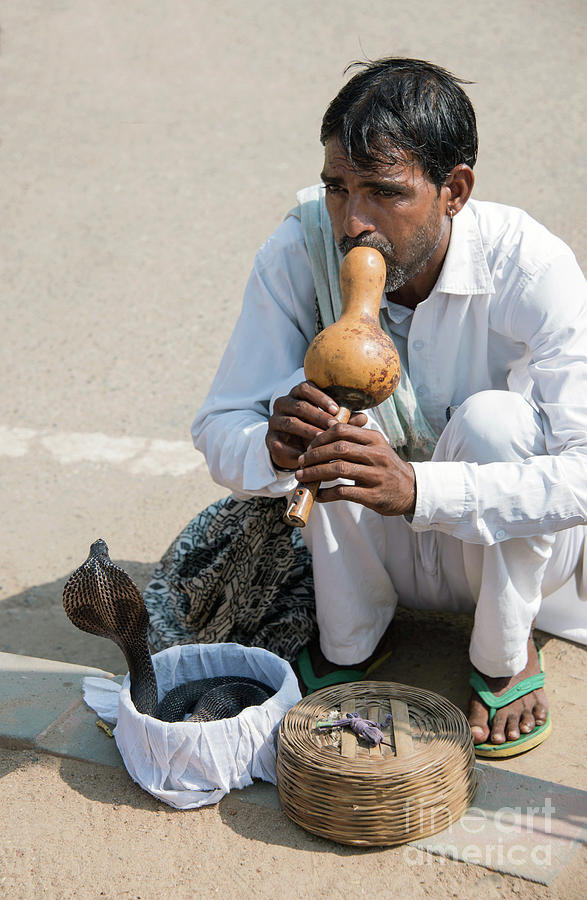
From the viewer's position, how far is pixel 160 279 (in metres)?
6.31

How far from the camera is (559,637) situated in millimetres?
3203

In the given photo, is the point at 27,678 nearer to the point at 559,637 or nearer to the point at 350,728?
the point at 350,728

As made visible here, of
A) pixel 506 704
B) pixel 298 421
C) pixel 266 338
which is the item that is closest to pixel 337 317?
pixel 266 338

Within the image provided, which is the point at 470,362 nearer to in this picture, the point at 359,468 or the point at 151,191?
the point at 359,468

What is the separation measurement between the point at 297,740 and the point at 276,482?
63 centimetres

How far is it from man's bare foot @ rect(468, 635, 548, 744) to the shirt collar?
100 centimetres

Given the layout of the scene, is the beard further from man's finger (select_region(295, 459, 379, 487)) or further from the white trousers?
man's finger (select_region(295, 459, 379, 487))

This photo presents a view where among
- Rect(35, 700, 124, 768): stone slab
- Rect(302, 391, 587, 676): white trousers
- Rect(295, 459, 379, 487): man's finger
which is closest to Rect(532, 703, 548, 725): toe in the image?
Rect(302, 391, 587, 676): white trousers

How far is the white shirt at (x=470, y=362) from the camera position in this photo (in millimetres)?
2494

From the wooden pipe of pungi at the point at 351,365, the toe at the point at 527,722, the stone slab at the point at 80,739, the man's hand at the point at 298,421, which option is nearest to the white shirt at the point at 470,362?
the man's hand at the point at 298,421

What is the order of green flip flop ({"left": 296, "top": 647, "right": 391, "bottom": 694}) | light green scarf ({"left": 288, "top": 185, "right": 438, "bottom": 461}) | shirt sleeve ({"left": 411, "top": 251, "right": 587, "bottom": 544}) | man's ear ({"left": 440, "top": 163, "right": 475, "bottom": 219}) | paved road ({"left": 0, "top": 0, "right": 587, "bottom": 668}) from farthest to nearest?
1. paved road ({"left": 0, "top": 0, "right": 587, "bottom": 668})
2. green flip flop ({"left": 296, "top": 647, "right": 391, "bottom": 694})
3. light green scarf ({"left": 288, "top": 185, "right": 438, "bottom": 461})
4. man's ear ({"left": 440, "top": 163, "right": 475, "bottom": 219})
5. shirt sleeve ({"left": 411, "top": 251, "right": 587, "bottom": 544})

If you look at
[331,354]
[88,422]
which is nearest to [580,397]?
[331,354]

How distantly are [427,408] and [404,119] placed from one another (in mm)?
757

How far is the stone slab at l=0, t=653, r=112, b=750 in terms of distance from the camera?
107 inches
